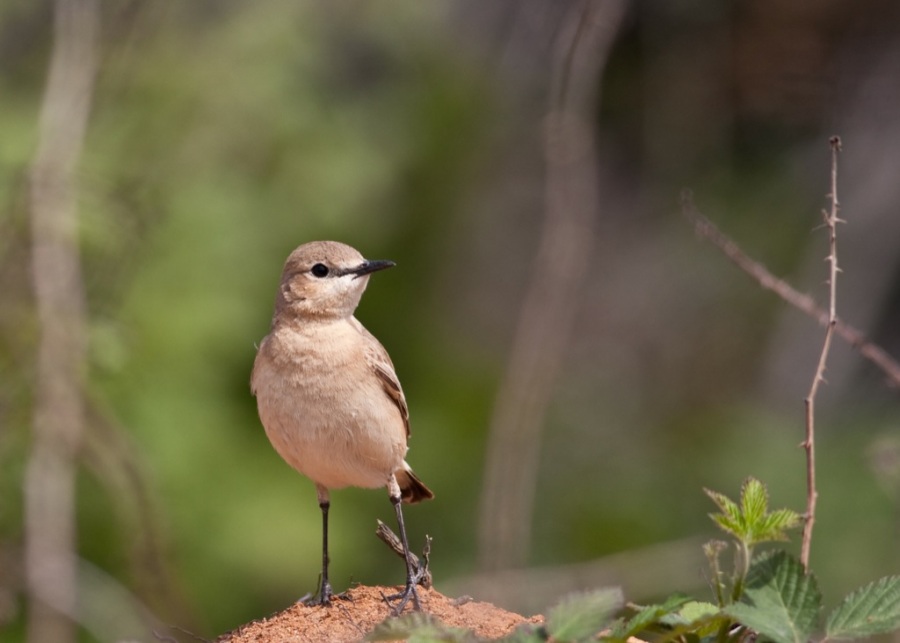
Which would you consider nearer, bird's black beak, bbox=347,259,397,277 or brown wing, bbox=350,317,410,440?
brown wing, bbox=350,317,410,440

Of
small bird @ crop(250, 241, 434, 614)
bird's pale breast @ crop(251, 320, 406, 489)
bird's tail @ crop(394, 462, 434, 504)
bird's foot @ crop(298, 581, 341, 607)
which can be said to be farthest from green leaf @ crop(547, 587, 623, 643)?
bird's tail @ crop(394, 462, 434, 504)

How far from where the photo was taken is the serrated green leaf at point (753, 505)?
3.03 metres

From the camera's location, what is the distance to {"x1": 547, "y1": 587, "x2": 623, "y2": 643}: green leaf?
262 cm

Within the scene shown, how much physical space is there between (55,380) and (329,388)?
200 cm

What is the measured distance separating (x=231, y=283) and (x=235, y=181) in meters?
0.84

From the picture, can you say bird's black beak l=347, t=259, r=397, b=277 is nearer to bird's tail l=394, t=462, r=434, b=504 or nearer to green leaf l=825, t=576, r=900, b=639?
bird's tail l=394, t=462, r=434, b=504

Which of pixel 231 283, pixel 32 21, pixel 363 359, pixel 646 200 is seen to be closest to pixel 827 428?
pixel 646 200

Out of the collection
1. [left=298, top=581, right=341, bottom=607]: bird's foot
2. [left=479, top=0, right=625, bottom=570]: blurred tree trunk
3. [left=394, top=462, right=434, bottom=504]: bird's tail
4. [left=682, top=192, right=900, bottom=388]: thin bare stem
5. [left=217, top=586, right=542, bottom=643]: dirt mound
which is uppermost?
[left=479, top=0, right=625, bottom=570]: blurred tree trunk

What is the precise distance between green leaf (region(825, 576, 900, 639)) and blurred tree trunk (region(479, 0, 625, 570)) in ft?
10.6

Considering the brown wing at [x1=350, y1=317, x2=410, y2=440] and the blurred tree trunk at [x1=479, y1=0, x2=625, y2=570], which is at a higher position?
the blurred tree trunk at [x1=479, y1=0, x2=625, y2=570]

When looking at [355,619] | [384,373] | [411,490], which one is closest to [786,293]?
[355,619]

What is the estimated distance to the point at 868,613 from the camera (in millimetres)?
2824

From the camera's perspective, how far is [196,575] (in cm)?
784

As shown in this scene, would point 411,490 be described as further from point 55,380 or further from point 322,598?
point 55,380
